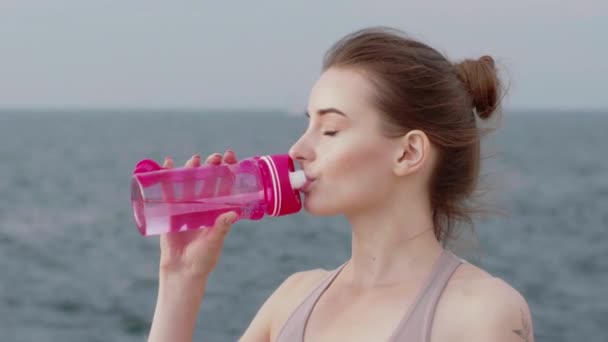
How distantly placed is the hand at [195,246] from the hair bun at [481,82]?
2.18ft

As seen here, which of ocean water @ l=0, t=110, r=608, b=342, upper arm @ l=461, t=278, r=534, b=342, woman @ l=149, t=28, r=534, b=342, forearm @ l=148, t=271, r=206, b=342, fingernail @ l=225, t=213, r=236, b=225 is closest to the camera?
upper arm @ l=461, t=278, r=534, b=342

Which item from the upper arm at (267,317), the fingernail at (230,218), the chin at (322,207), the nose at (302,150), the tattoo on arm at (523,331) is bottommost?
the upper arm at (267,317)

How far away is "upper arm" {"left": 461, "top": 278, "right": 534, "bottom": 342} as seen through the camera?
2.62 metres

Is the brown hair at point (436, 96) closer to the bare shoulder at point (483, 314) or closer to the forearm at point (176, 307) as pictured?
the bare shoulder at point (483, 314)

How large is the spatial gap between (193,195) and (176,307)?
34 centimetres

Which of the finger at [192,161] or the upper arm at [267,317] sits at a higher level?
the finger at [192,161]

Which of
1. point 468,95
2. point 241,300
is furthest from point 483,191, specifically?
point 241,300

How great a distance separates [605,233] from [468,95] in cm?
3668

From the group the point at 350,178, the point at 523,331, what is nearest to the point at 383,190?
the point at 350,178

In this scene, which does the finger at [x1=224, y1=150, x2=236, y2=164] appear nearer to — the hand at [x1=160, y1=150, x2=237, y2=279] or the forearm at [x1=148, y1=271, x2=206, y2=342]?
the hand at [x1=160, y1=150, x2=237, y2=279]

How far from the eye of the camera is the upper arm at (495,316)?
2625 millimetres

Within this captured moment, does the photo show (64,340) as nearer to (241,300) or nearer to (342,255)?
(241,300)

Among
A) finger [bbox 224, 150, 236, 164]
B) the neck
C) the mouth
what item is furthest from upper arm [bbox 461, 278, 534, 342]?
finger [bbox 224, 150, 236, 164]

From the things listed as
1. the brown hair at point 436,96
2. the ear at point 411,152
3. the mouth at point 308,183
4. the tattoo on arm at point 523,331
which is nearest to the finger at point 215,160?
the mouth at point 308,183
